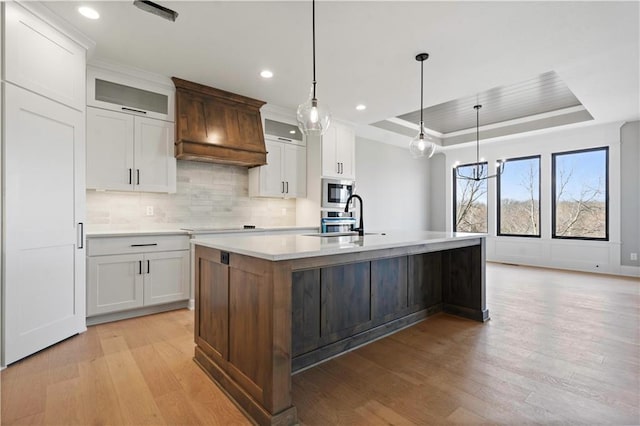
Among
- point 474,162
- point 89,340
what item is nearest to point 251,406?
point 89,340

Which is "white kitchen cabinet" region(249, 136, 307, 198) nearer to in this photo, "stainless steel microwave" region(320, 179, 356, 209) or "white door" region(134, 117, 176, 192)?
"stainless steel microwave" region(320, 179, 356, 209)

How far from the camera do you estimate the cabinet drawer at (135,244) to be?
10.2 ft

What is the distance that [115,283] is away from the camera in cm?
321

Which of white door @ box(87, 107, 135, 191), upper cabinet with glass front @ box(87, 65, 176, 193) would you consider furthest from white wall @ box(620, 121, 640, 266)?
white door @ box(87, 107, 135, 191)

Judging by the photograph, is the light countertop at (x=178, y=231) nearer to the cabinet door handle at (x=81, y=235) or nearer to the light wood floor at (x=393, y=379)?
the cabinet door handle at (x=81, y=235)

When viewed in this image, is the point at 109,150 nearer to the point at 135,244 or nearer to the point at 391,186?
the point at 135,244

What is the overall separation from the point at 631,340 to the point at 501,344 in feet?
3.72

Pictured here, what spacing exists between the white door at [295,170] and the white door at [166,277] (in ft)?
6.06

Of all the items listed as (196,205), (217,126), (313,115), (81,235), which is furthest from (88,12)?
(196,205)

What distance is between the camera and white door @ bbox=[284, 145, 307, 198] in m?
4.88

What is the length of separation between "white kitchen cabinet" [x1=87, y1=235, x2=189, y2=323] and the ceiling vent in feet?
6.81

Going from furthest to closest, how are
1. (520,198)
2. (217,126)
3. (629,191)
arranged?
(520,198)
(629,191)
(217,126)

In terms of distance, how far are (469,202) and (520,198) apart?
1095mm

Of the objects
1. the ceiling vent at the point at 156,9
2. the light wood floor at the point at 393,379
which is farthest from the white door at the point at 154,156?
the light wood floor at the point at 393,379
